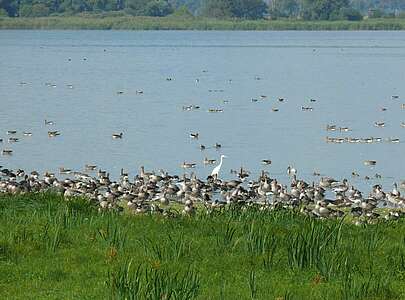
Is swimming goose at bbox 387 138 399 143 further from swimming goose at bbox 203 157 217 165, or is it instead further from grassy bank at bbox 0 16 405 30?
grassy bank at bbox 0 16 405 30

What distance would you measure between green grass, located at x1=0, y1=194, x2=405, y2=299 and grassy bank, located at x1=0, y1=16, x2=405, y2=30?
175202 millimetres

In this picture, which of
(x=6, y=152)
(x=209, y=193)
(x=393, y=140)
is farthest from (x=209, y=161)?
(x=393, y=140)

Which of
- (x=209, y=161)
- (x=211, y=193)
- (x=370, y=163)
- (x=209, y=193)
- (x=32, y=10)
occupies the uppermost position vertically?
(x=209, y=193)

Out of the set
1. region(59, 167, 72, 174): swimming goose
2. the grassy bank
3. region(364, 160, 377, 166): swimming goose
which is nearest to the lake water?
region(364, 160, 377, 166): swimming goose

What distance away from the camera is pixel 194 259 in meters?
10.7

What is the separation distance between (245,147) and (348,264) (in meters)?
25.2

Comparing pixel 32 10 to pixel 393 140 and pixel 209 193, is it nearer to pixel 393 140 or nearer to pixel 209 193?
pixel 393 140

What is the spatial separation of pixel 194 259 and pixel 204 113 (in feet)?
118

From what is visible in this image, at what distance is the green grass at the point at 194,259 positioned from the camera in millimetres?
9344

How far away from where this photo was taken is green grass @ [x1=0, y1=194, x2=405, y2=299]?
9.34 m

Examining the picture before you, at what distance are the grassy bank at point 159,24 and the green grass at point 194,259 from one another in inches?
6898

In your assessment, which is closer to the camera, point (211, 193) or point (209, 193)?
point (209, 193)

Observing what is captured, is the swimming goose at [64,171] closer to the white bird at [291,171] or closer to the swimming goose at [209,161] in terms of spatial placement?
the swimming goose at [209,161]

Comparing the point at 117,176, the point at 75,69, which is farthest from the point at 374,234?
the point at 75,69
